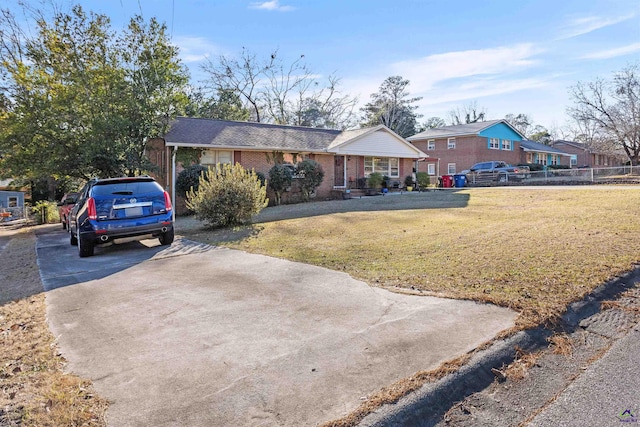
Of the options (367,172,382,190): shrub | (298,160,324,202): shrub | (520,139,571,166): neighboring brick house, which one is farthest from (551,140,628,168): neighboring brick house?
(298,160,324,202): shrub

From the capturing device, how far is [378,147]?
25141mm

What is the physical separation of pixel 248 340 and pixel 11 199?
41.2 m

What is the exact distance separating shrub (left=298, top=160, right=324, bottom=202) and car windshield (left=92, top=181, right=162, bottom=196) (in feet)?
38.4

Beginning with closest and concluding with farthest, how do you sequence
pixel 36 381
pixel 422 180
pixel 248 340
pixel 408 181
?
pixel 36 381 < pixel 248 340 < pixel 408 181 < pixel 422 180

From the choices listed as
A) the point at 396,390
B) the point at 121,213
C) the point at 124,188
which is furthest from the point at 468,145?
the point at 396,390

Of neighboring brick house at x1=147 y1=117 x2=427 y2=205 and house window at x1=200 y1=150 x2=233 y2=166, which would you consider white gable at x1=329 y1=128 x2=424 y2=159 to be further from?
house window at x1=200 y1=150 x2=233 y2=166

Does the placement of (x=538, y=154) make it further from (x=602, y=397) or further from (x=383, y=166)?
(x=602, y=397)

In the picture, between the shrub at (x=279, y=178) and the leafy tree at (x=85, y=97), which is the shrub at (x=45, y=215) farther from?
the shrub at (x=279, y=178)

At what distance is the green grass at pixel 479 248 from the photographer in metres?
4.88

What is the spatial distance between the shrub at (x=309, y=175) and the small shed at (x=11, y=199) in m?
28.8

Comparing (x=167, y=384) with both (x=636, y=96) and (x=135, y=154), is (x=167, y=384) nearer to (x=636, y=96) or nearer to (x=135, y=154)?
(x=135, y=154)

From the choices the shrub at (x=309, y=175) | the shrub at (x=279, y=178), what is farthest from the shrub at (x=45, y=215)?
the shrub at (x=309, y=175)

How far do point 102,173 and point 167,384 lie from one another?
17041 mm

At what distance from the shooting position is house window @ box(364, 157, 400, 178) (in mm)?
25375
